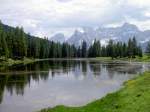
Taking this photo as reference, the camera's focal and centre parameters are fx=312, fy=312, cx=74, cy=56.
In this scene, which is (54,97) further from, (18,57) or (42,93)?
(18,57)

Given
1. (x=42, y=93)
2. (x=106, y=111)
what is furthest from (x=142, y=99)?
(x=42, y=93)

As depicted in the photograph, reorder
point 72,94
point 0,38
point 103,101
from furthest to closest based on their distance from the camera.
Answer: point 0,38 → point 72,94 → point 103,101

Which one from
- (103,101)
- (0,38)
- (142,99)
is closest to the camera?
(142,99)

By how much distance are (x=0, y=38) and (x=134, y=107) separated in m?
104

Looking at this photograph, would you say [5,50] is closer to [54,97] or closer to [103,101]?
[54,97]

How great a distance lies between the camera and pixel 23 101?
41.5 meters

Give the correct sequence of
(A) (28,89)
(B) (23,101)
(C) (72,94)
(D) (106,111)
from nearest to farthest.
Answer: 1. (D) (106,111)
2. (B) (23,101)
3. (C) (72,94)
4. (A) (28,89)

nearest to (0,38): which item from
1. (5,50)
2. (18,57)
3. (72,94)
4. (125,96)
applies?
(5,50)

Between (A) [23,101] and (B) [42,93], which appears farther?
(B) [42,93]

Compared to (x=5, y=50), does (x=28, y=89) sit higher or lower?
lower

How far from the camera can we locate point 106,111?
3086cm

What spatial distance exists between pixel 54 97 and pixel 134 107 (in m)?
17.0

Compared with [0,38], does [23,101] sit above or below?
below

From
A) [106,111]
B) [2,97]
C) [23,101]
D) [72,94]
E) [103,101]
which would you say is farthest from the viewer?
[72,94]
